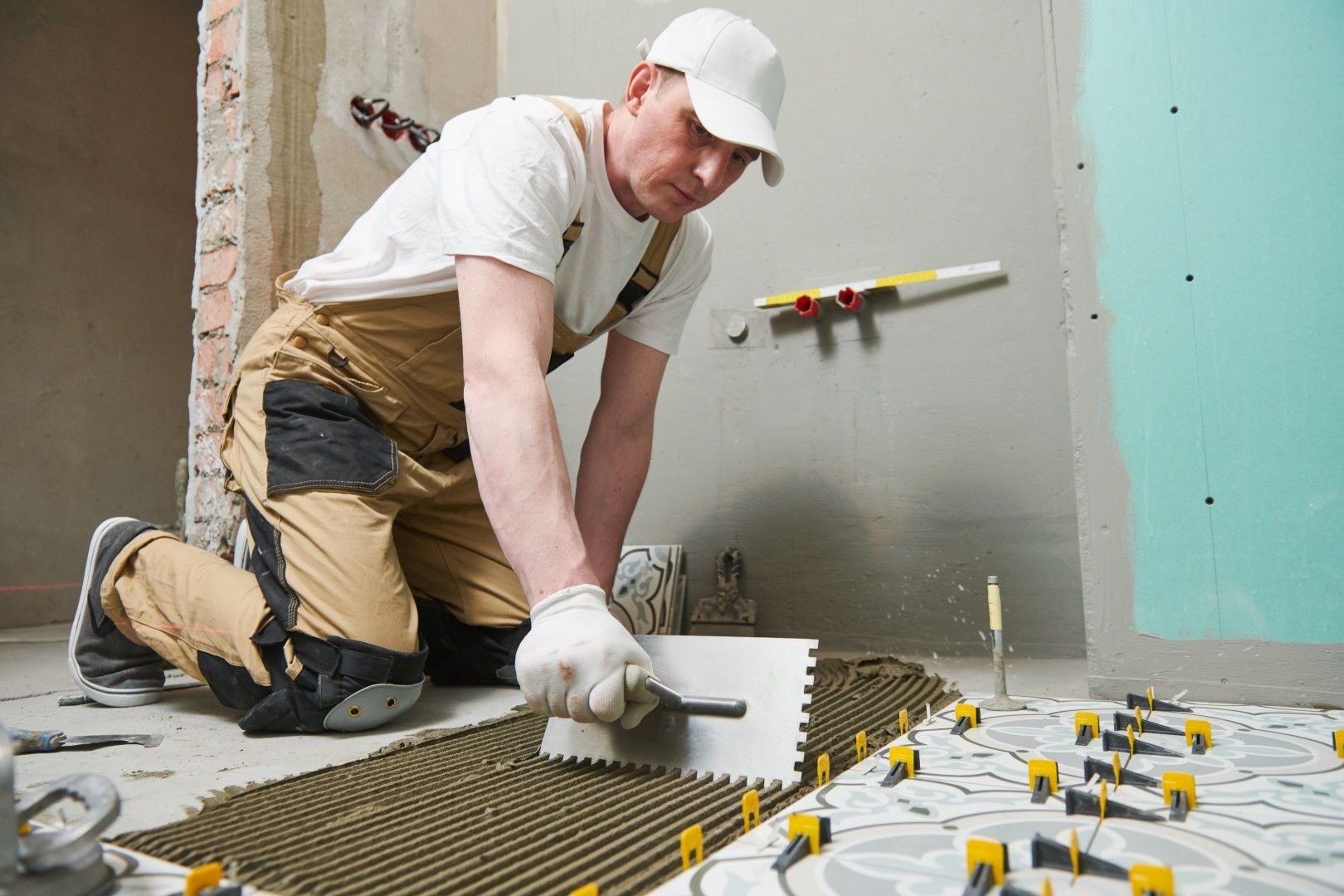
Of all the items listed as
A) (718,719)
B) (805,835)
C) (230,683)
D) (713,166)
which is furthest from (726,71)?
(230,683)

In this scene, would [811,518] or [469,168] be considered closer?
[469,168]

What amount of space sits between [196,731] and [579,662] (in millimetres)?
703

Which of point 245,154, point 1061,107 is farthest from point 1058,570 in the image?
point 245,154

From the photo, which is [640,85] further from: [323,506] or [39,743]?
[39,743]

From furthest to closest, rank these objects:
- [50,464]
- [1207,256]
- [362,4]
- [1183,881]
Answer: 1. [50,464]
2. [362,4]
3. [1207,256]
4. [1183,881]

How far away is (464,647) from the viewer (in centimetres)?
158

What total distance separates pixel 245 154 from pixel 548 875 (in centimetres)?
167

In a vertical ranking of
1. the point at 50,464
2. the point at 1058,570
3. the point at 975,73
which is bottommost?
the point at 1058,570

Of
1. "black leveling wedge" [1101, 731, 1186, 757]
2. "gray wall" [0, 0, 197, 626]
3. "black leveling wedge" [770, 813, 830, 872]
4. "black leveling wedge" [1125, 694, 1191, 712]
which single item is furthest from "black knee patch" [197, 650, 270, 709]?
"gray wall" [0, 0, 197, 626]

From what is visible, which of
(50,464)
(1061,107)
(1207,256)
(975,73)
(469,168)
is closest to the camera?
(469,168)

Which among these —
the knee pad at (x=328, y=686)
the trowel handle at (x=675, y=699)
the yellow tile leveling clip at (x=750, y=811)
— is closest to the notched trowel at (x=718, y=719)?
the trowel handle at (x=675, y=699)

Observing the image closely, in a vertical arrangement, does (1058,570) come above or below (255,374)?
below

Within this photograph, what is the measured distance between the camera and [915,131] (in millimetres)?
1836

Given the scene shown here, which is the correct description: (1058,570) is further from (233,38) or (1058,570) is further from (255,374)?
(233,38)
